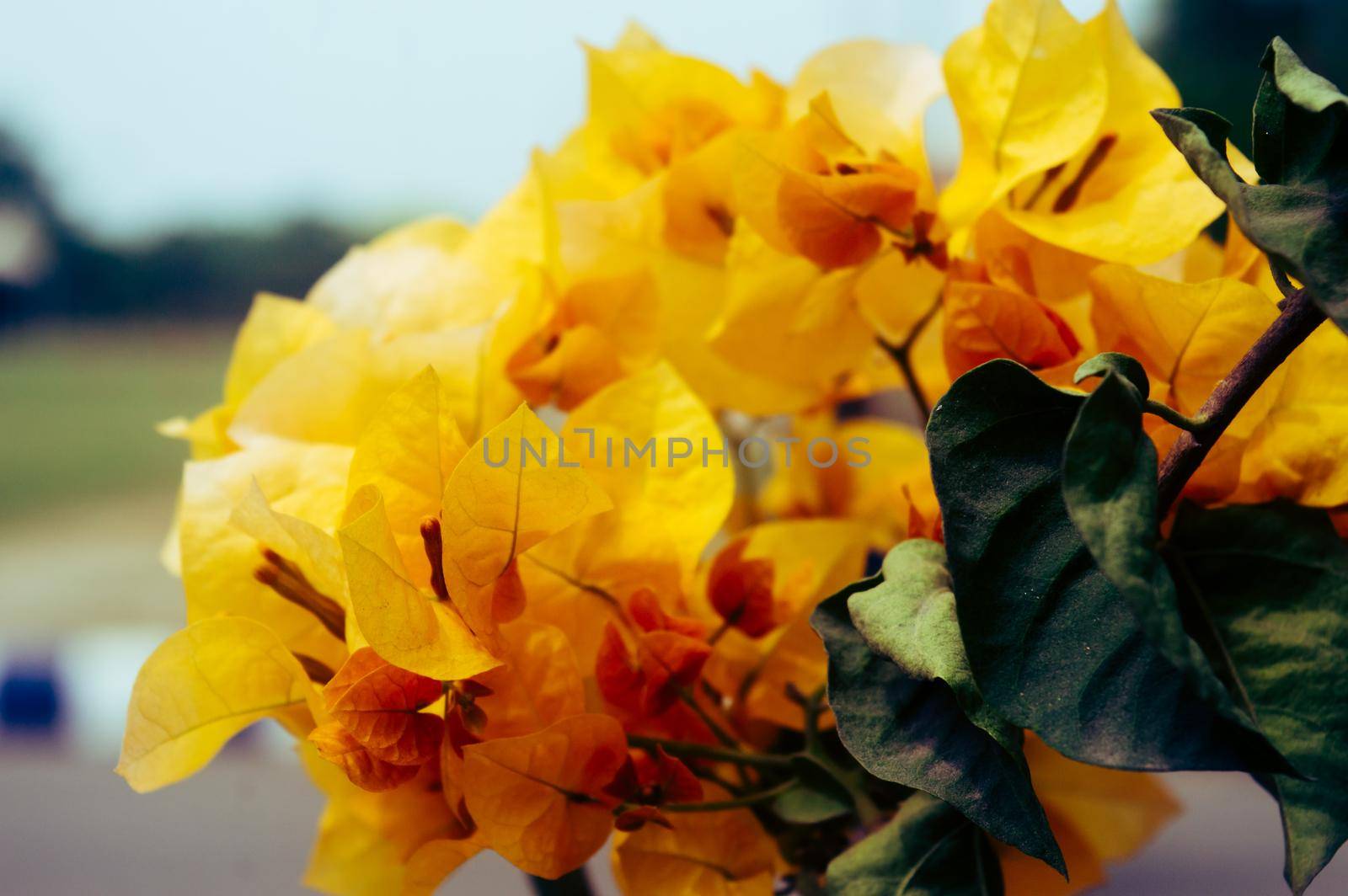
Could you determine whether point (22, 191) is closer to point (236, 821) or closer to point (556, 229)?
point (236, 821)

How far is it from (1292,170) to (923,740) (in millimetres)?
94

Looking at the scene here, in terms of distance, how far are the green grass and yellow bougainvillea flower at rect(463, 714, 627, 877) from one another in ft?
9.52

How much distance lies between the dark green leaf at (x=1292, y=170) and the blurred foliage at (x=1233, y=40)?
57.3 inches

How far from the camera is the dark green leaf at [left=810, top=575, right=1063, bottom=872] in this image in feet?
0.50

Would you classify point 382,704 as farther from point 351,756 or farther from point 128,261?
point 128,261

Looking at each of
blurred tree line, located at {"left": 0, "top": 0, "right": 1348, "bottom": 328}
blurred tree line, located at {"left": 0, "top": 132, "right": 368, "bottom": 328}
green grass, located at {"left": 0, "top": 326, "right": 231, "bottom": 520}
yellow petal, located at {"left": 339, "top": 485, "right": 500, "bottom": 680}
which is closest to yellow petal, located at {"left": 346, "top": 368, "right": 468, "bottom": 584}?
yellow petal, located at {"left": 339, "top": 485, "right": 500, "bottom": 680}

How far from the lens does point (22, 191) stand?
7.68 ft

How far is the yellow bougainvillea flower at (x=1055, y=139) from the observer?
0.20m

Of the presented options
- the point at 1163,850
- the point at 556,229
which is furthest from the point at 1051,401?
the point at 1163,850

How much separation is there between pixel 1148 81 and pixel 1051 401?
112mm

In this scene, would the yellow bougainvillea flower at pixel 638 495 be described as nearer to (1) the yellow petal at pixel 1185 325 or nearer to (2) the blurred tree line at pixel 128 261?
(1) the yellow petal at pixel 1185 325

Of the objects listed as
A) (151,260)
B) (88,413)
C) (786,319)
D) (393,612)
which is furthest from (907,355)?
(88,413)

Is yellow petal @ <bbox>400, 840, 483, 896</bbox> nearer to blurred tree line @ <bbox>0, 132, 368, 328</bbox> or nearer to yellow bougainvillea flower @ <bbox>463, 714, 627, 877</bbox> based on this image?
yellow bougainvillea flower @ <bbox>463, 714, 627, 877</bbox>

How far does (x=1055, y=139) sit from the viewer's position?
21 cm
